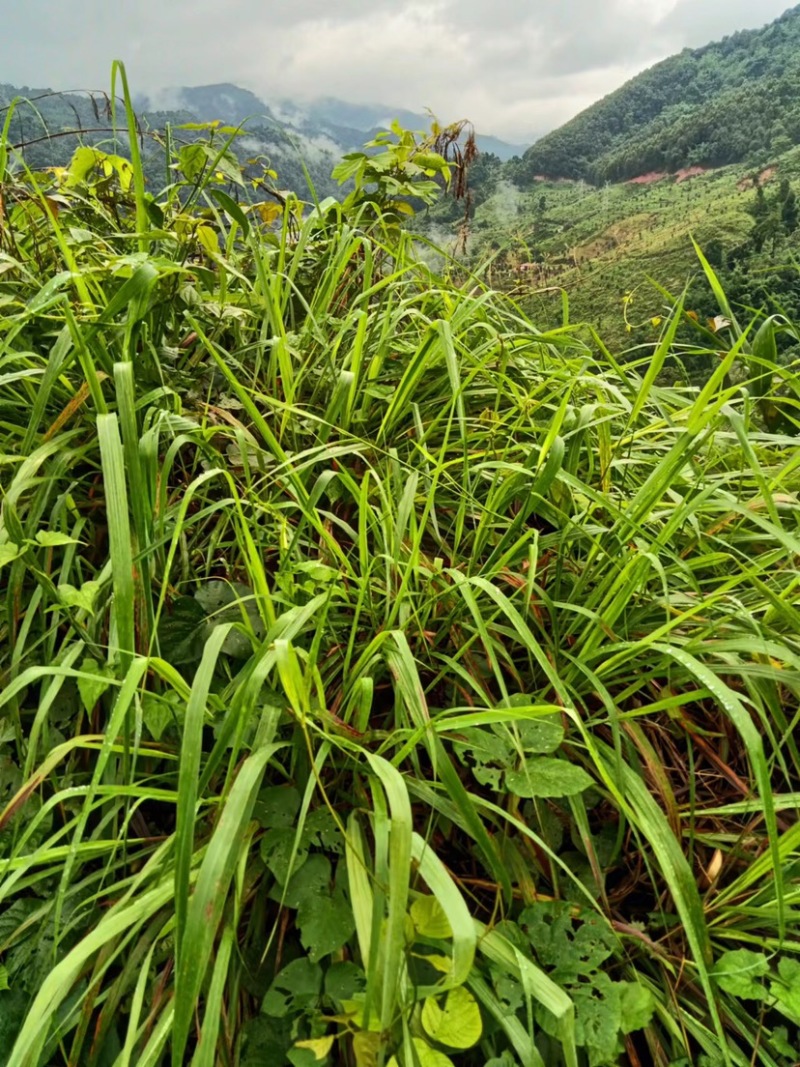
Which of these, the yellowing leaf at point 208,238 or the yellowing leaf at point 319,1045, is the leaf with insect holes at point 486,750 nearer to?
the yellowing leaf at point 319,1045

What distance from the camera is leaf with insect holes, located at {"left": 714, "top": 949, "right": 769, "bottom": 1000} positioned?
1.77 feet

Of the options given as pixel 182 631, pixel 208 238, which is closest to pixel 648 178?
pixel 208 238

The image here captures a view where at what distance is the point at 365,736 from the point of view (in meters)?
0.63

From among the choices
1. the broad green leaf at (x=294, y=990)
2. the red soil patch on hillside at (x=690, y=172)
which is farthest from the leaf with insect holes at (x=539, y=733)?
the red soil patch on hillside at (x=690, y=172)

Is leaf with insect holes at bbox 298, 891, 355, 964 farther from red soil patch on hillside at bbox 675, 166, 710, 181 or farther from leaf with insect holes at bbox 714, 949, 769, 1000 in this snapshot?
red soil patch on hillside at bbox 675, 166, 710, 181

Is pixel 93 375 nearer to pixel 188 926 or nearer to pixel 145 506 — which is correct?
pixel 145 506

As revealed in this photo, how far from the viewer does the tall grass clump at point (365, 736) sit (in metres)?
0.51

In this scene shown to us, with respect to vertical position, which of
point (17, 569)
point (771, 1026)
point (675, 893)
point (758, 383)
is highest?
point (758, 383)

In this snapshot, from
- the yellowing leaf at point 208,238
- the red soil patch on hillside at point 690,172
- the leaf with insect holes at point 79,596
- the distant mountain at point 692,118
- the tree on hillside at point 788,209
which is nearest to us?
the leaf with insect holes at point 79,596

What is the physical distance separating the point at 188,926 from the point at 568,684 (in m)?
0.45

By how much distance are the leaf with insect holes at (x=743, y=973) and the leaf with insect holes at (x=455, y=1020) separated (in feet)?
0.76

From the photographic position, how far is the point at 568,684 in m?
0.71

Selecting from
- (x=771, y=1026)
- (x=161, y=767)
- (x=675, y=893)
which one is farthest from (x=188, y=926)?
(x=771, y=1026)

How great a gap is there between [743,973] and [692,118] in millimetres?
30447
